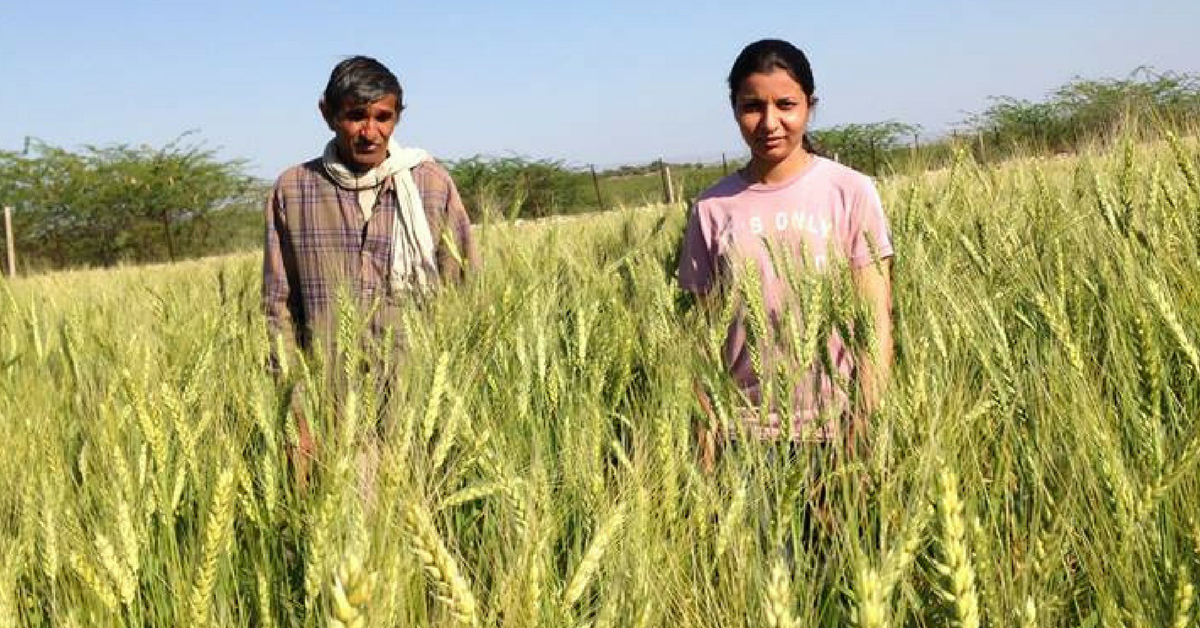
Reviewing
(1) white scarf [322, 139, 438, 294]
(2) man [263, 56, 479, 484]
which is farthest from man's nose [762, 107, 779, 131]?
(1) white scarf [322, 139, 438, 294]

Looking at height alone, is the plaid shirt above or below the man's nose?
below

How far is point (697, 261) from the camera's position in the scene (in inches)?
79.1

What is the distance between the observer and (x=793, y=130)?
187cm

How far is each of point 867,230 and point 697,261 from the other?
42 centimetres

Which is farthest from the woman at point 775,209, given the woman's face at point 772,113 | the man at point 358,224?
the man at point 358,224

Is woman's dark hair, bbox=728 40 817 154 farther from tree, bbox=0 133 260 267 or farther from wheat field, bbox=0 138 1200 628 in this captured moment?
tree, bbox=0 133 260 267

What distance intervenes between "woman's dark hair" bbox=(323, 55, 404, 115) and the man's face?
0.05ft

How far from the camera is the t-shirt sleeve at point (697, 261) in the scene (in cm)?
198

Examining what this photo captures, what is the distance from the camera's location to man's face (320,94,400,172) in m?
2.22

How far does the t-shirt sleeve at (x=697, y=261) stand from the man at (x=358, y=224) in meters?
0.51

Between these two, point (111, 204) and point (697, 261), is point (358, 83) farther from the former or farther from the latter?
point (111, 204)

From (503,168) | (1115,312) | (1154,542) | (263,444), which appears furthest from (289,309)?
(503,168)

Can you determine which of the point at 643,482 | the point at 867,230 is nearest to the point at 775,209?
the point at 867,230

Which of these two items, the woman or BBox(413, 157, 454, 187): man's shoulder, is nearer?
the woman
